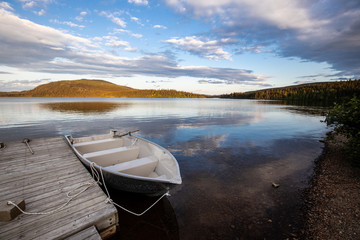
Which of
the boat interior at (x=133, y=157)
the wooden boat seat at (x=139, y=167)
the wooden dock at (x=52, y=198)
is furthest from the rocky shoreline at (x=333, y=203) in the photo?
the wooden dock at (x=52, y=198)

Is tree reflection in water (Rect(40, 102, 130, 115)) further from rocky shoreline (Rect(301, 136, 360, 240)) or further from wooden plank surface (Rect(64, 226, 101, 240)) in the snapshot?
rocky shoreline (Rect(301, 136, 360, 240))

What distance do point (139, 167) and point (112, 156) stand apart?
2.24m

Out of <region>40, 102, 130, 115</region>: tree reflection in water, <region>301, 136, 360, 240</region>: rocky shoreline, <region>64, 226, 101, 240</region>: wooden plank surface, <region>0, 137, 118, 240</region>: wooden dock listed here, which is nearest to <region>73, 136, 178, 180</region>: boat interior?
<region>0, 137, 118, 240</region>: wooden dock

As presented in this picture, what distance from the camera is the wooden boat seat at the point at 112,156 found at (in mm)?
7867

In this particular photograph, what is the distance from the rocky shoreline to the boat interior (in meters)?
4.87

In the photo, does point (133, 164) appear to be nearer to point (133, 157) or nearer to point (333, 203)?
point (133, 157)

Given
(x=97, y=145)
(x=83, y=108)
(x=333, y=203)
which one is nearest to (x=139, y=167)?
(x=97, y=145)

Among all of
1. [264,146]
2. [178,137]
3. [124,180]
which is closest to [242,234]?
[124,180]

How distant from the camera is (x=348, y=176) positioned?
7.87 m

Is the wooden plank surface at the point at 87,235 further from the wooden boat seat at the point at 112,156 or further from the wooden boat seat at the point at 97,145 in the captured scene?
the wooden boat seat at the point at 97,145

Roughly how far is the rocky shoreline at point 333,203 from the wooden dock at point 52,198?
6.12m

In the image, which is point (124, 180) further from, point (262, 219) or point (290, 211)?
point (290, 211)

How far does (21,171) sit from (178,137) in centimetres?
1241

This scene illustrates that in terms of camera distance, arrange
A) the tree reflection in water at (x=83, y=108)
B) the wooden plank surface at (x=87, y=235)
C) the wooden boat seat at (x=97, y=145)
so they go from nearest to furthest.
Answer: the wooden plank surface at (x=87, y=235)
the wooden boat seat at (x=97, y=145)
the tree reflection in water at (x=83, y=108)
